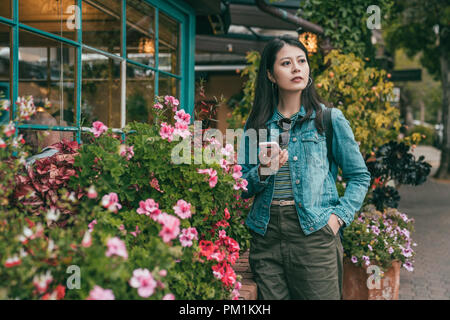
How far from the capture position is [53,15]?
12.7 feet

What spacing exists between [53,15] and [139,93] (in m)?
1.92

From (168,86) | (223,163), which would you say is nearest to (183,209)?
(223,163)

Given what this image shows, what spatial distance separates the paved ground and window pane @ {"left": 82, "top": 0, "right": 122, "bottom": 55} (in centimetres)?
375

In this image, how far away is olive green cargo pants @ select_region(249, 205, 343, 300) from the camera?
2.11 meters

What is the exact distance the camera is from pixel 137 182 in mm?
2049

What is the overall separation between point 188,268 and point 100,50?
3.14 metres

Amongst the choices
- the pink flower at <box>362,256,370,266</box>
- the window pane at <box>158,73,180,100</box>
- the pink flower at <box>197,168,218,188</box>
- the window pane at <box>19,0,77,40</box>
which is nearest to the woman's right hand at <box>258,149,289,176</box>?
the pink flower at <box>197,168,218,188</box>

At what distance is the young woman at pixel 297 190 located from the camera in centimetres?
212

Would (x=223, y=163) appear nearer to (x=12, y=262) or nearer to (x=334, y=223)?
(x=334, y=223)

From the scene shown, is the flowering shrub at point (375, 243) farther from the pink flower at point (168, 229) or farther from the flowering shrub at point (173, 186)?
the pink flower at point (168, 229)

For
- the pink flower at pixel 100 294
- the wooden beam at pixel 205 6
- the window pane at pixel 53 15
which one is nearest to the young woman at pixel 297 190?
the pink flower at pixel 100 294

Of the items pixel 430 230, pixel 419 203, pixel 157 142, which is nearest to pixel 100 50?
pixel 157 142

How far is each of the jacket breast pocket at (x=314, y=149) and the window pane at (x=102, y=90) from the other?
114 inches
